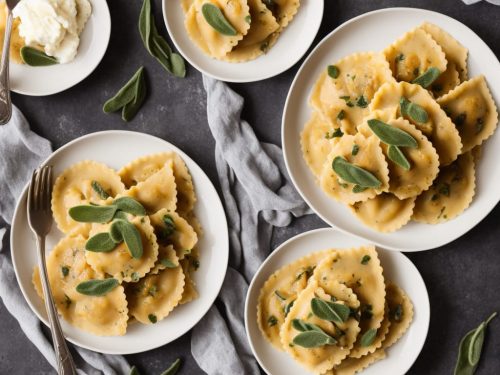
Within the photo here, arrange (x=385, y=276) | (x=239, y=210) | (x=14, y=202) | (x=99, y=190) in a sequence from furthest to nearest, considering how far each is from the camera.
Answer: (x=14, y=202)
(x=239, y=210)
(x=99, y=190)
(x=385, y=276)

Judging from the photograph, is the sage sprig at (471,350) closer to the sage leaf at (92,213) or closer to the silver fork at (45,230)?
the sage leaf at (92,213)

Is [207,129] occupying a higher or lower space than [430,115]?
lower

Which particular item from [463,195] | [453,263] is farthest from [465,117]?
[453,263]

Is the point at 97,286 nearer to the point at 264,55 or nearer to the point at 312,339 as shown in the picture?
the point at 312,339

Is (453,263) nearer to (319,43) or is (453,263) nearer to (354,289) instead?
(354,289)

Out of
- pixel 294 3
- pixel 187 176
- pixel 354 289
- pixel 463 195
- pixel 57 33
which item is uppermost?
pixel 294 3

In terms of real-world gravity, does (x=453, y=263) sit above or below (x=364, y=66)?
below

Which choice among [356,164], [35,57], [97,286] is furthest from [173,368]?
[35,57]
